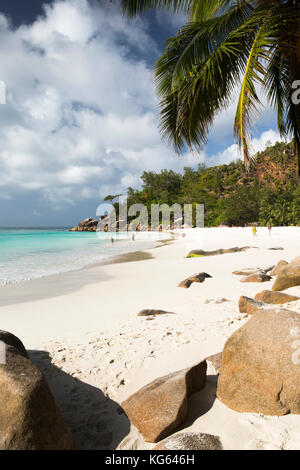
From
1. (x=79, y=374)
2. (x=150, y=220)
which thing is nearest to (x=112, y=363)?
(x=79, y=374)

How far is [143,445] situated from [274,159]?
78.9 m

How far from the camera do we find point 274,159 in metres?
69.1

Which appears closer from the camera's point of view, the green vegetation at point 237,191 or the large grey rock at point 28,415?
the large grey rock at point 28,415

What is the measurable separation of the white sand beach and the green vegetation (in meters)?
38.5

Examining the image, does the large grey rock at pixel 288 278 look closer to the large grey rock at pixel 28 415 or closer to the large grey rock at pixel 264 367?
the large grey rock at pixel 264 367

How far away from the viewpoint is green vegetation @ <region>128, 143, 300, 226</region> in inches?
1669

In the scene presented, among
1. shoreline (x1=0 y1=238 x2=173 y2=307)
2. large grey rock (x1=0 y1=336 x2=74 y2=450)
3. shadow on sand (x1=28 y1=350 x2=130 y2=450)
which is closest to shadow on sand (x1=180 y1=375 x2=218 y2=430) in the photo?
shadow on sand (x1=28 y1=350 x2=130 y2=450)

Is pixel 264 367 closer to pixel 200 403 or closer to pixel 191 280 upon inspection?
pixel 200 403

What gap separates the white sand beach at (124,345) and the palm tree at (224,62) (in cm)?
290

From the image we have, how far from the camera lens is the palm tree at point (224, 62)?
12.3 feet

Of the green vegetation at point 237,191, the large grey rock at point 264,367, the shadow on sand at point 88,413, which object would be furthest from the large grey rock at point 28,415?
the green vegetation at point 237,191

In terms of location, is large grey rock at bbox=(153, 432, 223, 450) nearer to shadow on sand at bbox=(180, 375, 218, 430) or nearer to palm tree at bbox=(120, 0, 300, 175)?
shadow on sand at bbox=(180, 375, 218, 430)

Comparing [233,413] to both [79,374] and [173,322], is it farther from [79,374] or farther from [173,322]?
[173,322]

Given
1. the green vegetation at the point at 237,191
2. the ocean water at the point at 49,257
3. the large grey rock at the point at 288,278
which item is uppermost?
the green vegetation at the point at 237,191
